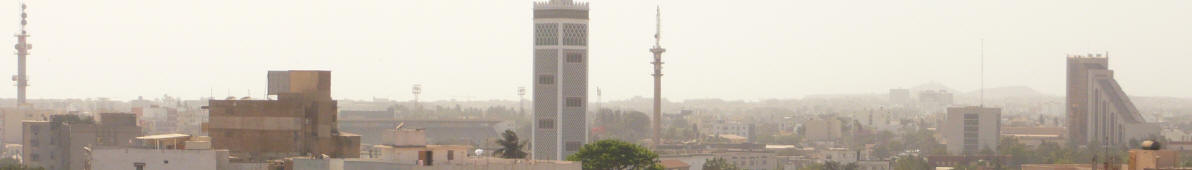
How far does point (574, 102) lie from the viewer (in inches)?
3093

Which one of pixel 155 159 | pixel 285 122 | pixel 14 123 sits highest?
pixel 285 122

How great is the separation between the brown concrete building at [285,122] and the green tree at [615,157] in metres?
7.40

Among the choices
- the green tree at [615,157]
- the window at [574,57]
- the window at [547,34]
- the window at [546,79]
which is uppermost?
the window at [547,34]

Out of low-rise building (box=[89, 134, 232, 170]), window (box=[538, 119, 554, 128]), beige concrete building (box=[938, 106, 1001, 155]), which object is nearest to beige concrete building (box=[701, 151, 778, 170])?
beige concrete building (box=[938, 106, 1001, 155])

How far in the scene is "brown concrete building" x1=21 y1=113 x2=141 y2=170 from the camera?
87812mm

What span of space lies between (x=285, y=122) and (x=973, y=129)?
12748cm

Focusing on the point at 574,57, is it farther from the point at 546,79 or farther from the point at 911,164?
the point at 911,164

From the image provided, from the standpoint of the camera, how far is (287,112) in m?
46.2

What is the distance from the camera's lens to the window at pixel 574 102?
78.4 m

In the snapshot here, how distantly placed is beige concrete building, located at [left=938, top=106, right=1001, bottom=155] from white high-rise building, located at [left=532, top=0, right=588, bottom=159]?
294 feet

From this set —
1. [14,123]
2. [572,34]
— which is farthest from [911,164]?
[14,123]

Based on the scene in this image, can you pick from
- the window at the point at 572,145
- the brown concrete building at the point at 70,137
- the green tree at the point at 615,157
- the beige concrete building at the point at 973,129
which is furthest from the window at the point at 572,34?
the beige concrete building at the point at 973,129

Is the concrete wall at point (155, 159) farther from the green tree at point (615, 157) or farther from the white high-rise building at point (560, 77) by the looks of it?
the white high-rise building at point (560, 77)

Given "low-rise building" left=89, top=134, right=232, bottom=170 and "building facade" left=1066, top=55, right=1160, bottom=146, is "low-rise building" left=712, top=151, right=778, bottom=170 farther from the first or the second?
"low-rise building" left=89, top=134, right=232, bottom=170
